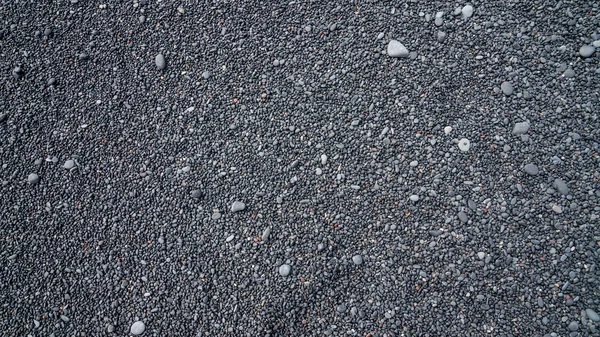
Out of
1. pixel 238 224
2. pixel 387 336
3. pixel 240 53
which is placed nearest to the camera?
pixel 387 336

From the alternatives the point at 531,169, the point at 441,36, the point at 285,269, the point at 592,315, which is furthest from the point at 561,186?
the point at 285,269

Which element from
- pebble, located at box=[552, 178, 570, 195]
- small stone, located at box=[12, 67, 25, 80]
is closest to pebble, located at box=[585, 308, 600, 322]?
pebble, located at box=[552, 178, 570, 195]

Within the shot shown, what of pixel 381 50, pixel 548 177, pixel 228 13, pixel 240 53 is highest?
pixel 228 13

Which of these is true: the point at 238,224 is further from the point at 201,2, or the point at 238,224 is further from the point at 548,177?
the point at 548,177

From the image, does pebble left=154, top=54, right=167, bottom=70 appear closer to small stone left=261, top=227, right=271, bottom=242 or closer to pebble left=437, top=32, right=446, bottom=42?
small stone left=261, top=227, right=271, bottom=242

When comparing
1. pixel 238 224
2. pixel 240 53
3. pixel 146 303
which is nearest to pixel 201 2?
pixel 240 53

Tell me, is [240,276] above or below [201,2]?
below

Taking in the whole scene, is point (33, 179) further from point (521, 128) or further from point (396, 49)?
point (521, 128)
